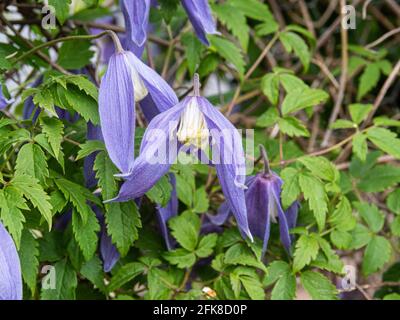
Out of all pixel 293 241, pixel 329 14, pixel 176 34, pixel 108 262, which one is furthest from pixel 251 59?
pixel 108 262

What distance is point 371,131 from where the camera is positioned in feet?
4.15

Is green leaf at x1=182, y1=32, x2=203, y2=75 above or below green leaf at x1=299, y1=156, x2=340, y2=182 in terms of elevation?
above

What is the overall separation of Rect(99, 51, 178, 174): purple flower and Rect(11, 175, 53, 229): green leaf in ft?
0.32

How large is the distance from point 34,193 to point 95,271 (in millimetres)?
255

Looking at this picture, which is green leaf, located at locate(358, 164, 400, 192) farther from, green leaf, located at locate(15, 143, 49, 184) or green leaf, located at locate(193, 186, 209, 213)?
green leaf, located at locate(15, 143, 49, 184)

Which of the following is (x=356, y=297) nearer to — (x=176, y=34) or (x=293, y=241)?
(x=293, y=241)

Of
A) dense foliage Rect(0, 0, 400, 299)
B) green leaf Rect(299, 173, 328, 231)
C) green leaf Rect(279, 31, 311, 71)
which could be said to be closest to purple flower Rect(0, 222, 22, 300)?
dense foliage Rect(0, 0, 400, 299)

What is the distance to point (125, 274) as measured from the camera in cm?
111

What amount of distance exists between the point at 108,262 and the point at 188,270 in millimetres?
139

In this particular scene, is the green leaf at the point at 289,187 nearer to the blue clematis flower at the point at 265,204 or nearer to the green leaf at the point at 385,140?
the blue clematis flower at the point at 265,204

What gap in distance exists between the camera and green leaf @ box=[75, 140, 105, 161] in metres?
0.98

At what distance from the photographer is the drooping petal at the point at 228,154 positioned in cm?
94

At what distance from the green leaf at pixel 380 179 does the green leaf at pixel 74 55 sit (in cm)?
54
